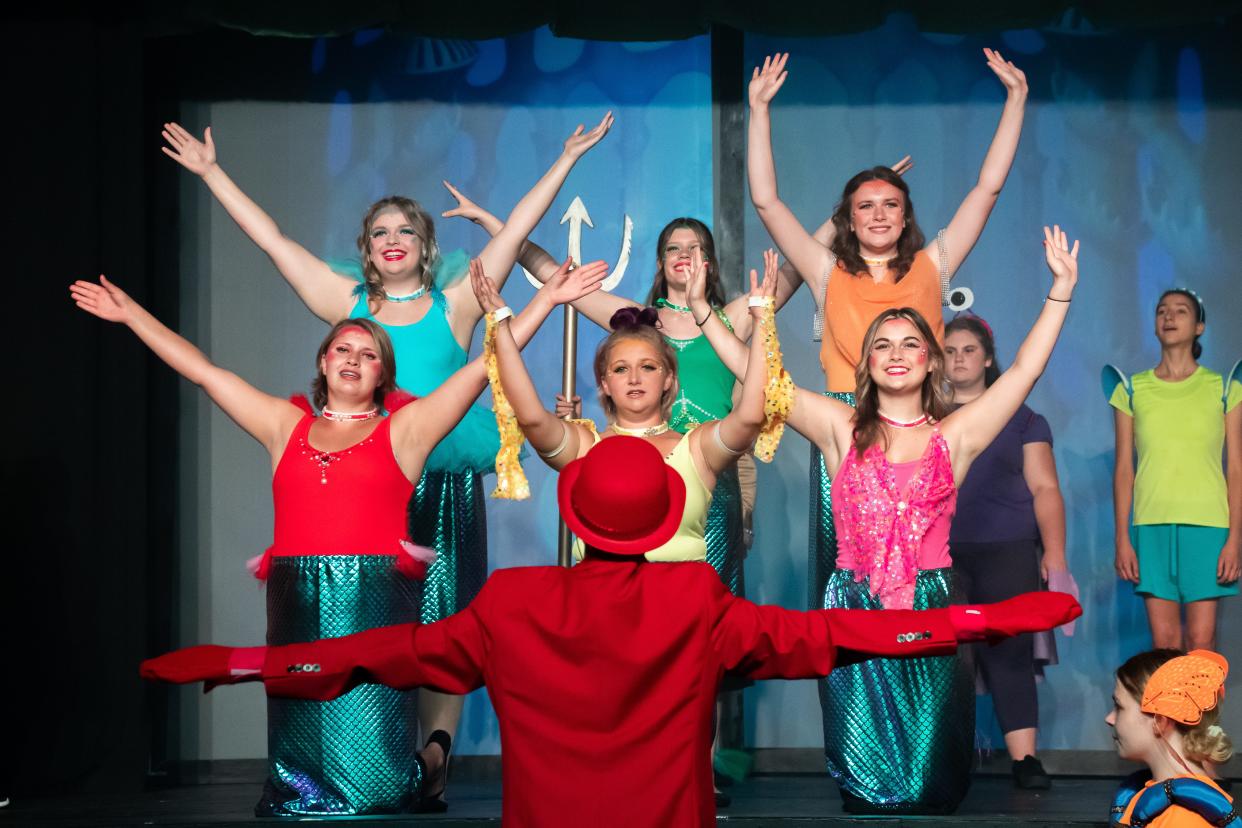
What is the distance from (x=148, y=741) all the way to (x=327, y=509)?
1.94m

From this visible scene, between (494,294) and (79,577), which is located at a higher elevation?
(494,294)

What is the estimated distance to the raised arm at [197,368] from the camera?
439 centimetres

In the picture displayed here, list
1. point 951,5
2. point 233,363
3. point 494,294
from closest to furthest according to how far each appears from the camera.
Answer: point 494,294
point 951,5
point 233,363

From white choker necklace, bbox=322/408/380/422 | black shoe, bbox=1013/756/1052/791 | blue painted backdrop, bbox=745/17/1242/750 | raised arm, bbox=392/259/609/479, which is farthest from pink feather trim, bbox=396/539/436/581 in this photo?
blue painted backdrop, bbox=745/17/1242/750

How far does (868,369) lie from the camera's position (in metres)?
4.38

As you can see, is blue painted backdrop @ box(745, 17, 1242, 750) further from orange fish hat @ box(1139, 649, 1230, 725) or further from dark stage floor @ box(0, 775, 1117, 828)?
orange fish hat @ box(1139, 649, 1230, 725)

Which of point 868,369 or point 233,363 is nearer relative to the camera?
point 868,369

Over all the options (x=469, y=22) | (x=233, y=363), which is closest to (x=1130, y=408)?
(x=469, y=22)

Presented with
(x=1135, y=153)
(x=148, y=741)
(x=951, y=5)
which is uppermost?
(x=951, y=5)

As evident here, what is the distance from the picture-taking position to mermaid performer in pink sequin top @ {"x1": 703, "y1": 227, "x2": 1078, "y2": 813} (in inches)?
168

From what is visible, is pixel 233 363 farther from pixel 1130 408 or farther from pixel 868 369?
pixel 1130 408

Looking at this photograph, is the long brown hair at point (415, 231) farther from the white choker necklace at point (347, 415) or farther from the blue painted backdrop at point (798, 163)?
the blue painted backdrop at point (798, 163)

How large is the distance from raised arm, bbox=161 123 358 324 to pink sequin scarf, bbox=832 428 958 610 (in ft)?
5.85

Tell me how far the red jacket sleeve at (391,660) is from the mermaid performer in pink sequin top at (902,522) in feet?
5.57
